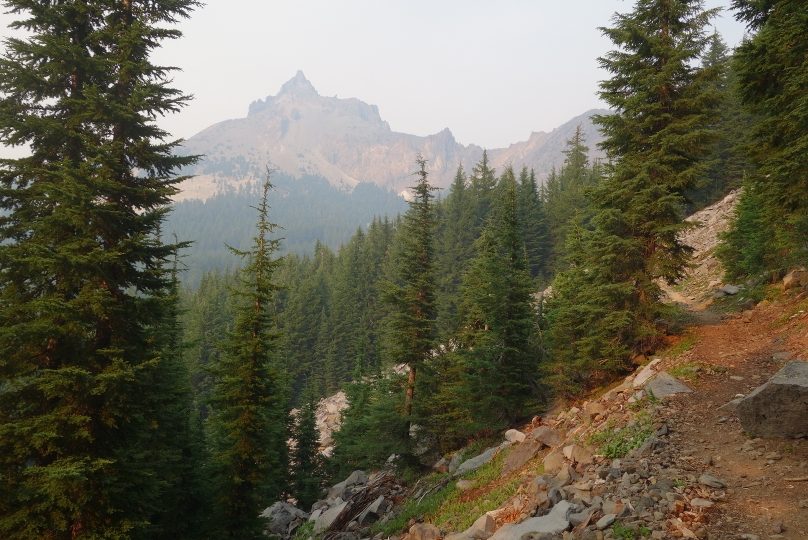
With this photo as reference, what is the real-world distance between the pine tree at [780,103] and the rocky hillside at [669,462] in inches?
124

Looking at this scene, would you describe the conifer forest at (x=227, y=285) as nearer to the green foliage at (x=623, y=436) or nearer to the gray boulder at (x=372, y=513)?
the gray boulder at (x=372, y=513)

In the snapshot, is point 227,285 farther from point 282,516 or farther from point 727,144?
point 727,144

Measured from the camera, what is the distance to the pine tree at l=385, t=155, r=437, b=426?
796 inches

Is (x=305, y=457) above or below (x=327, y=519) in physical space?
below

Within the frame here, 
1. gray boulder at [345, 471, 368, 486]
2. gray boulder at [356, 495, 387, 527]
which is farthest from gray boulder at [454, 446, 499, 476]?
gray boulder at [345, 471, 368, 486]

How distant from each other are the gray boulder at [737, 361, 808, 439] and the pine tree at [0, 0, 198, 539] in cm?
1229

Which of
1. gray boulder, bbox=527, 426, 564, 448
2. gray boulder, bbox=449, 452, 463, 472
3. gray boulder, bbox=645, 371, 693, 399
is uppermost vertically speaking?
gray boulder, bbox=645, 371, 693, 399

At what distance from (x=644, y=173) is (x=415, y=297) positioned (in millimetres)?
11482

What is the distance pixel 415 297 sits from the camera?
2052 centimetres

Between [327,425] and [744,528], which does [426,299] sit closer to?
[744,528]

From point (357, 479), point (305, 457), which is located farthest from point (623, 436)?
point (305, 457)

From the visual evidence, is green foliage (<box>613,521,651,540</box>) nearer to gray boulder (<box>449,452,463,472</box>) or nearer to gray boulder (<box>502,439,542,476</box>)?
gray boulder (<box>502,439,542,476</box>)

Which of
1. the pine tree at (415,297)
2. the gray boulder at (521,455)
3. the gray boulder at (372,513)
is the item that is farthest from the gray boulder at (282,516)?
the gray boulder at (521,455)

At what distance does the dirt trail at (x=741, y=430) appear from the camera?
533 cm
